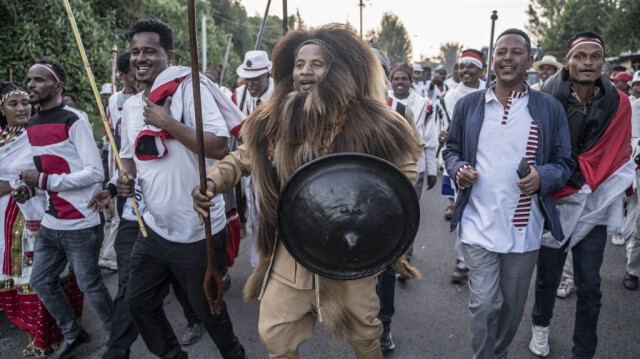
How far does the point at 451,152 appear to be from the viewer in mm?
2969

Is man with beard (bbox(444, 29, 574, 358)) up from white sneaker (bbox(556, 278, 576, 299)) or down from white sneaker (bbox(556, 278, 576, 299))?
up

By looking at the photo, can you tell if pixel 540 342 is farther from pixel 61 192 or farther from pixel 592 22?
pixel 592 22

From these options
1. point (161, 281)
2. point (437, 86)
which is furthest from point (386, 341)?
point (437, 86)

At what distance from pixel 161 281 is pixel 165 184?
2.08ft

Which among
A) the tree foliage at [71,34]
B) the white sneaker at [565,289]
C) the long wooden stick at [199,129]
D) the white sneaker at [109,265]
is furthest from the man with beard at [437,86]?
the long wooden stick at [199,129]

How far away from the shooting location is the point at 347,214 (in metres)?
1.94

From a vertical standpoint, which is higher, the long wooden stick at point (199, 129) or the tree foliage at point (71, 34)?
the tree foliage at point (71, 34)

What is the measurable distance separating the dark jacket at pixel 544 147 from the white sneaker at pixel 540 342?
1.00 m

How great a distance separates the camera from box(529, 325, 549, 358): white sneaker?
3297 millimetres

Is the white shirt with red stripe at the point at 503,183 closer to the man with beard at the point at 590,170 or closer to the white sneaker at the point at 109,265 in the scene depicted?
the man with beard at the point at 590,170

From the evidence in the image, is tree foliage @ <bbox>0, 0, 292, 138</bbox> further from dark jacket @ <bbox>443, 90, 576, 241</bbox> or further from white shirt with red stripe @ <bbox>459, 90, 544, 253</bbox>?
white shirt with red stripe @ <bbox>459, 90, 544, 253</bbox>

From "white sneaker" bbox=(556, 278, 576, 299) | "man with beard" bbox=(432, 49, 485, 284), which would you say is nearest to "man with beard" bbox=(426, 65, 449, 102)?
"man with beard" bbox=(432, 49, 485, 284)

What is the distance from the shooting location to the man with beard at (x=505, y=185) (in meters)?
2.66

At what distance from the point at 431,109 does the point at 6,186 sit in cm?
411
